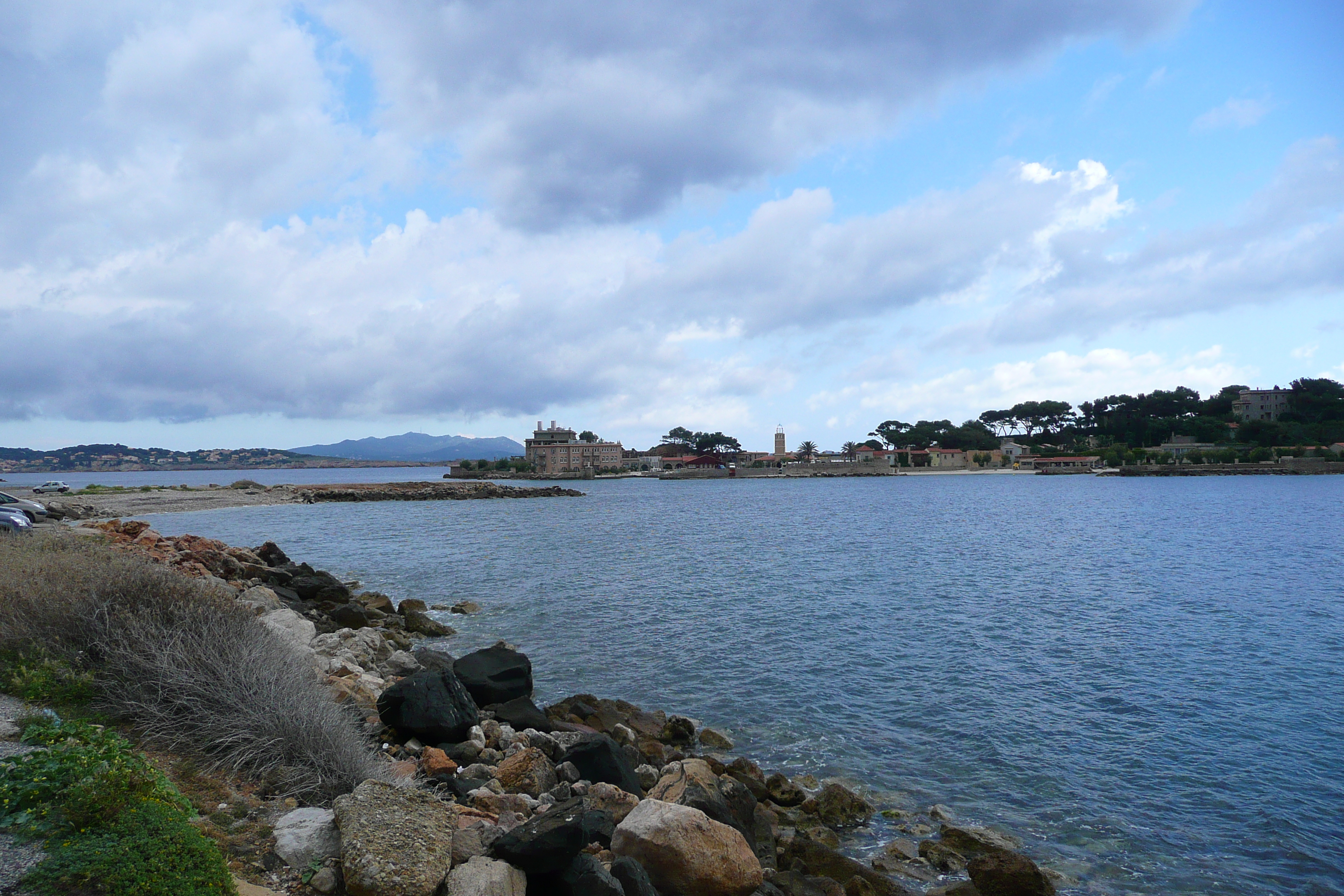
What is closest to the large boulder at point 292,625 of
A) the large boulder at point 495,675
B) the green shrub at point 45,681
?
the large boulder at point 495,675

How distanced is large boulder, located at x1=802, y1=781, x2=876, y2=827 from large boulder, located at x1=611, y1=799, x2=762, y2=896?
2636mm

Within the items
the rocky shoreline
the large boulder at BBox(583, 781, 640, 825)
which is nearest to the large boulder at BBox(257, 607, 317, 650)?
the large boulder at BBox(583, 781, 640, 825)

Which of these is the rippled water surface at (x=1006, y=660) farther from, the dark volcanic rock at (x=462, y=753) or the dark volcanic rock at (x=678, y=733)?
the dark volcanic rock at (x=462, y=753)

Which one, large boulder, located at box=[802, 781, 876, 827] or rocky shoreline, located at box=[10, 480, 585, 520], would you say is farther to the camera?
rocky shoreline, located at box=[10, 480, 585, 520]

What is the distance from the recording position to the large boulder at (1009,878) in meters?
7.83

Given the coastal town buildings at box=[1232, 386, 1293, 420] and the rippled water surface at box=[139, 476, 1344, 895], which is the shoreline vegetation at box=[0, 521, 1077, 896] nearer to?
the rippled water surface at box=[139, 476, 1344, 895]

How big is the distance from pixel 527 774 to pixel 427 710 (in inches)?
76.5

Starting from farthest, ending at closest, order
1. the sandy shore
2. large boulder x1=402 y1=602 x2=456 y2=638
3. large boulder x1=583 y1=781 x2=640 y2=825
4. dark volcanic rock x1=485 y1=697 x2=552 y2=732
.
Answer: the sandy shore
large boulder x1=402 y1=602 x2=456 y2=638
dark volcanic rock x1=485 y1=697 x2=552 y2=732
large boulder x1=583 y1=781 x2=640 y2=825

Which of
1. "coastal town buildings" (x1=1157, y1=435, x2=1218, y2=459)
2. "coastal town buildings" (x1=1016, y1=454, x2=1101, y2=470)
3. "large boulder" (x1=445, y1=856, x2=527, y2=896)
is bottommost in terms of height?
"large boulder" (x1=445, y1=856, x2=527, y2=896)

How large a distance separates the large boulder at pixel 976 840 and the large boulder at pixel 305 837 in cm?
700

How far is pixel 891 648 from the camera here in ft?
60.1

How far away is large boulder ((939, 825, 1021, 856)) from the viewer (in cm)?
887

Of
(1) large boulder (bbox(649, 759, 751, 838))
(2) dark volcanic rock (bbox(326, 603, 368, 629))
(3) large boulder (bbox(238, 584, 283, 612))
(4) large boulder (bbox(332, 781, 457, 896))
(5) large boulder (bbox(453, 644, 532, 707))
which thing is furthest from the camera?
(2) dark volcanic rock (bbox(326, 603, 368, 629))

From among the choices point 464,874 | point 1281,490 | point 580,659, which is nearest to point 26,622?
point 464,874
